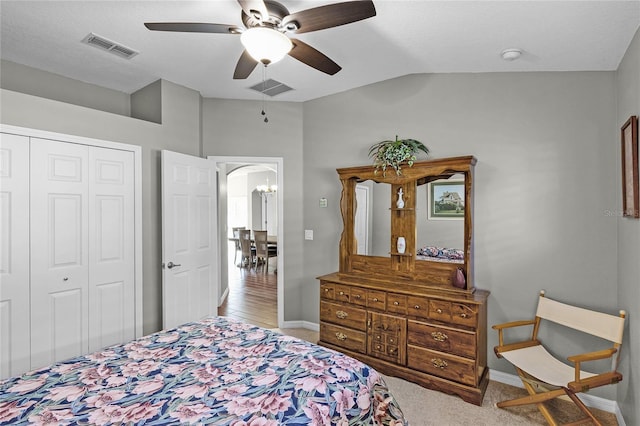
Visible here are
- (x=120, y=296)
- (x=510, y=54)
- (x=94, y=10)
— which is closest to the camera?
(x=94, y=10)

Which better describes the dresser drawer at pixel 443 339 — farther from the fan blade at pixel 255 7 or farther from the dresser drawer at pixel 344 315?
the fan blade at pixel 255 7

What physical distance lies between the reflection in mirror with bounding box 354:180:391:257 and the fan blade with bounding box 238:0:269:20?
1936 mm

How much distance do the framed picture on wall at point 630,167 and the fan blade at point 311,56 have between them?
5.80 feet

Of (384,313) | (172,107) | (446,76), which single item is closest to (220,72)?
(172,107)

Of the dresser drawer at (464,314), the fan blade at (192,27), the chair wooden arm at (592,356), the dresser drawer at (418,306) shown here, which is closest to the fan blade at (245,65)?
the fan blade at (192,27)

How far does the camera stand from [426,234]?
10.1ft

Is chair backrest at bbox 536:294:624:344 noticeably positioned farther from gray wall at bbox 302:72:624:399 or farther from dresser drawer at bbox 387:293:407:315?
dresser drawer at bbox 387:293:407:315

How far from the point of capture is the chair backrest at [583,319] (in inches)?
86.6

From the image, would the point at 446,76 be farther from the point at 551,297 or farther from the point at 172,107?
the point at 172,107

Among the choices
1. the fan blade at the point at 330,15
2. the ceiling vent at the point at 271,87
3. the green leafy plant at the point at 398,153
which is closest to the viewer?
the fan blade at the point at 330,15

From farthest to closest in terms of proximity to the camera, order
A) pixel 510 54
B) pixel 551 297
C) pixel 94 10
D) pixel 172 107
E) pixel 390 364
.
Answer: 1. pixel 172 107
2. pixel 390 364
3. pixel 551 297
4. pixel 510 54
5. pixel 94 10

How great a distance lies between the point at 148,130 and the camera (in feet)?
11.1

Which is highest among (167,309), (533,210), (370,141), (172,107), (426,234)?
(172,107)

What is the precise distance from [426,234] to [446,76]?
1.47 metres
